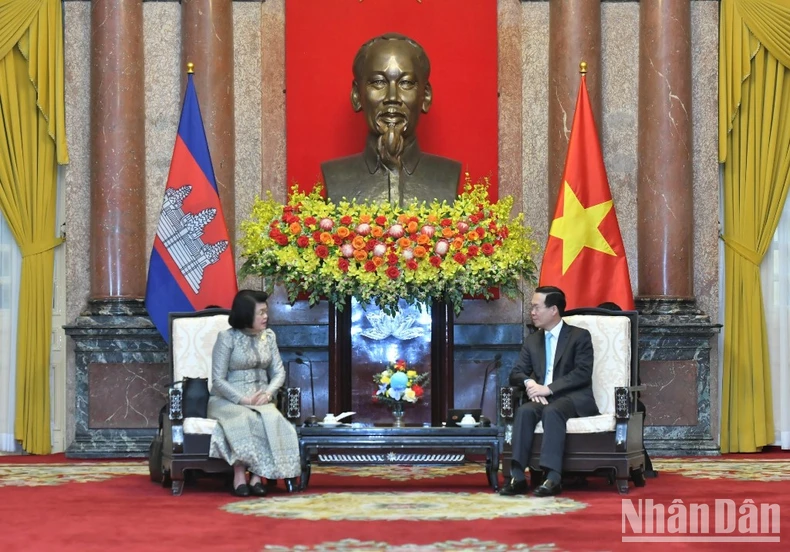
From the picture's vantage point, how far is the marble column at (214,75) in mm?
9742

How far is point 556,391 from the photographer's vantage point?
24.0 feet

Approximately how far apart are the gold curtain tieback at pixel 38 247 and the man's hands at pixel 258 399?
318 centimetres

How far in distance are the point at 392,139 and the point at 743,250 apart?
2823mm

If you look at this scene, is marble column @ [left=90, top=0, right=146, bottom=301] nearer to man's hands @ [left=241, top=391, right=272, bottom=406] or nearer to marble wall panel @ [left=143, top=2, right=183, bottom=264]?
marble wall panel @ [left=143, top=2, right=183, bottom=264]

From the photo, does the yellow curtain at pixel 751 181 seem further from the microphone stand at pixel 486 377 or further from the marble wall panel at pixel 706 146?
the microphone stand at pixel 486 377

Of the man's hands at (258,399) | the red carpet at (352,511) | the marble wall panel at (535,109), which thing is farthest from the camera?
the marble wall panel at (535,109)

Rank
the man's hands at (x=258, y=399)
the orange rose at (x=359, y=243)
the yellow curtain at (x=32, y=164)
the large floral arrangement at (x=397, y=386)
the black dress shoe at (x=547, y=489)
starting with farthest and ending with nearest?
1. the yellow curtain at (x=32, y=164)
2. the orange rose at (x=359, y=243)
3. the large floral arrangement at (x=397, y=386)
4. the man's hands at (x=258, y=399)
5. the black dress shoe at (x=547, y=489)

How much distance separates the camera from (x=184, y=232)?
891 centimetres

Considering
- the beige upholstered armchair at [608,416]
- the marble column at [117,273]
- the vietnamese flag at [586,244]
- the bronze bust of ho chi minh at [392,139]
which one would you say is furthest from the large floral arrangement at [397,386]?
the marble column at [117,273]

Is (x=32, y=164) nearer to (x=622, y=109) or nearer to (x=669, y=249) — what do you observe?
(x=622, y=109)

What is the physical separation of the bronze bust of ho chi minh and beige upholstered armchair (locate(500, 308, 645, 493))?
1.78 meters

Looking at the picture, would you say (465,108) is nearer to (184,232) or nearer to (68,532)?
(184,232)

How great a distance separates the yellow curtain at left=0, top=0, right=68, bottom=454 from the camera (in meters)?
9.74

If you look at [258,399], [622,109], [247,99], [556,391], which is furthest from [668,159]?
[258,399]
